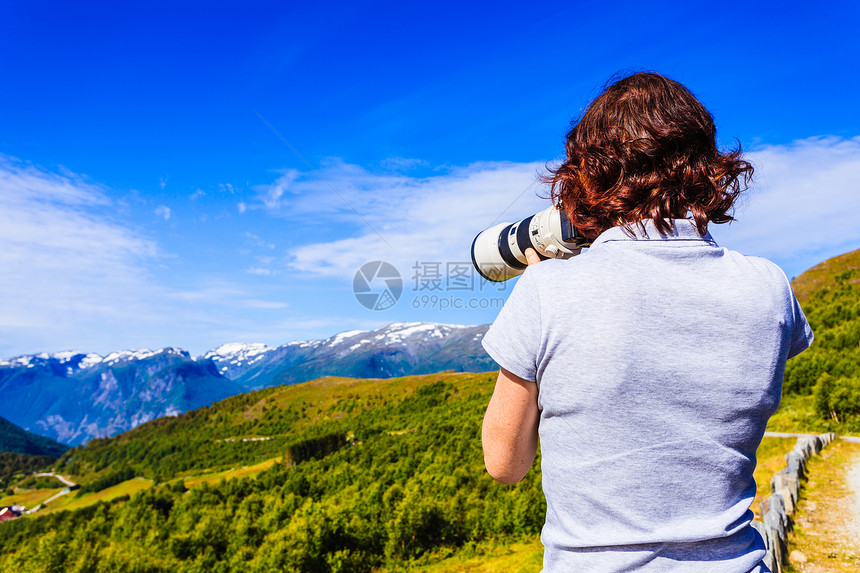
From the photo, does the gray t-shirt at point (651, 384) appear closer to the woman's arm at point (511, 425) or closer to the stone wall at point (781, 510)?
the woman's arm at point (511, 425)

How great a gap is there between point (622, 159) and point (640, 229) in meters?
0.24

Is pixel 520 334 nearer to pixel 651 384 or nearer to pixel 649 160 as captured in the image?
pixel 651 384

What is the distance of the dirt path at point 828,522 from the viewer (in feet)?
18.5

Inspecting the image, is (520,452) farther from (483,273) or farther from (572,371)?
(483,273)

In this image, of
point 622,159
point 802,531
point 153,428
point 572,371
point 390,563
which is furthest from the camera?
point 153,428

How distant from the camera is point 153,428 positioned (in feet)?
436

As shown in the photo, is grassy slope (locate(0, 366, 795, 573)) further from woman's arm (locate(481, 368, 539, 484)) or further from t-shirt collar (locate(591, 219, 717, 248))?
t-shirt collar (locate(591, 219, 717, 248))

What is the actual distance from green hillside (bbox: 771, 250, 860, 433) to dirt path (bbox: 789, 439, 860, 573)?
8.37 meters

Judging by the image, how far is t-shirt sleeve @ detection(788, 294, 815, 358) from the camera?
1.39 metres

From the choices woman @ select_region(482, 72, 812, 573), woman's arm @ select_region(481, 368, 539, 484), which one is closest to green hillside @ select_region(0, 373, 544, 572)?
woman's arm @ select_region(481, 368, 539, 484)

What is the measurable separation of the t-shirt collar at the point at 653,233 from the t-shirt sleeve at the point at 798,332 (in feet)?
1.04

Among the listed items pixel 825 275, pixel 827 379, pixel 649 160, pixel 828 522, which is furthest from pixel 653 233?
pixel 825 275

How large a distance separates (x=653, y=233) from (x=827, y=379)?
73.9 feet

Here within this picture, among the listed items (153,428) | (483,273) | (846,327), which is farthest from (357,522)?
(153,428)
